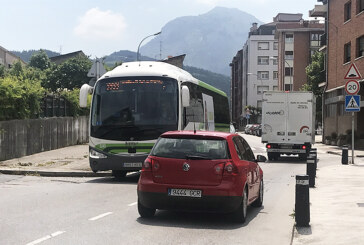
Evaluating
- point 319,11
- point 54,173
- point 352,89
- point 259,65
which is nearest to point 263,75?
point 259,65

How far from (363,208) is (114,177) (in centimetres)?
858

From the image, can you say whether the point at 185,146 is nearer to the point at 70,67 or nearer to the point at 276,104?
the point at 276,104

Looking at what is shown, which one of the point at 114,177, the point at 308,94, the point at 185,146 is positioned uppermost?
the point at 308,94

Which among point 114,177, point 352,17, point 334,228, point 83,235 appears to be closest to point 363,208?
point 334,228

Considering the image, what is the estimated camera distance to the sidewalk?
16.5 metres

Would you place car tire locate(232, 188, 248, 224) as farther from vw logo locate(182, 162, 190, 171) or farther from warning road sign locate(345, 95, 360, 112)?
warning road sign locate(345, 95, 360, 112)

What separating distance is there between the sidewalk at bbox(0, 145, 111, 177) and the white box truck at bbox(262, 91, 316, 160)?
8.72 metres

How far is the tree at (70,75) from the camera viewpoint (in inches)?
2665

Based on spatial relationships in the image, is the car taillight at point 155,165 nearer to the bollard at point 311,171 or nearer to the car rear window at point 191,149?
the car rear window at point 191,149

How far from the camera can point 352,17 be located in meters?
38.8

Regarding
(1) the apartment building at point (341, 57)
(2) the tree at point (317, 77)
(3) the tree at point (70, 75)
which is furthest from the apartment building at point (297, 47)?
(1) the apartment building at point (341, 57)

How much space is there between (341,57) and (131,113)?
3027 centimetres

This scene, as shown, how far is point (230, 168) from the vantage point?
8.30 meters

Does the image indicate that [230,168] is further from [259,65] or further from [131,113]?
[259,65]
